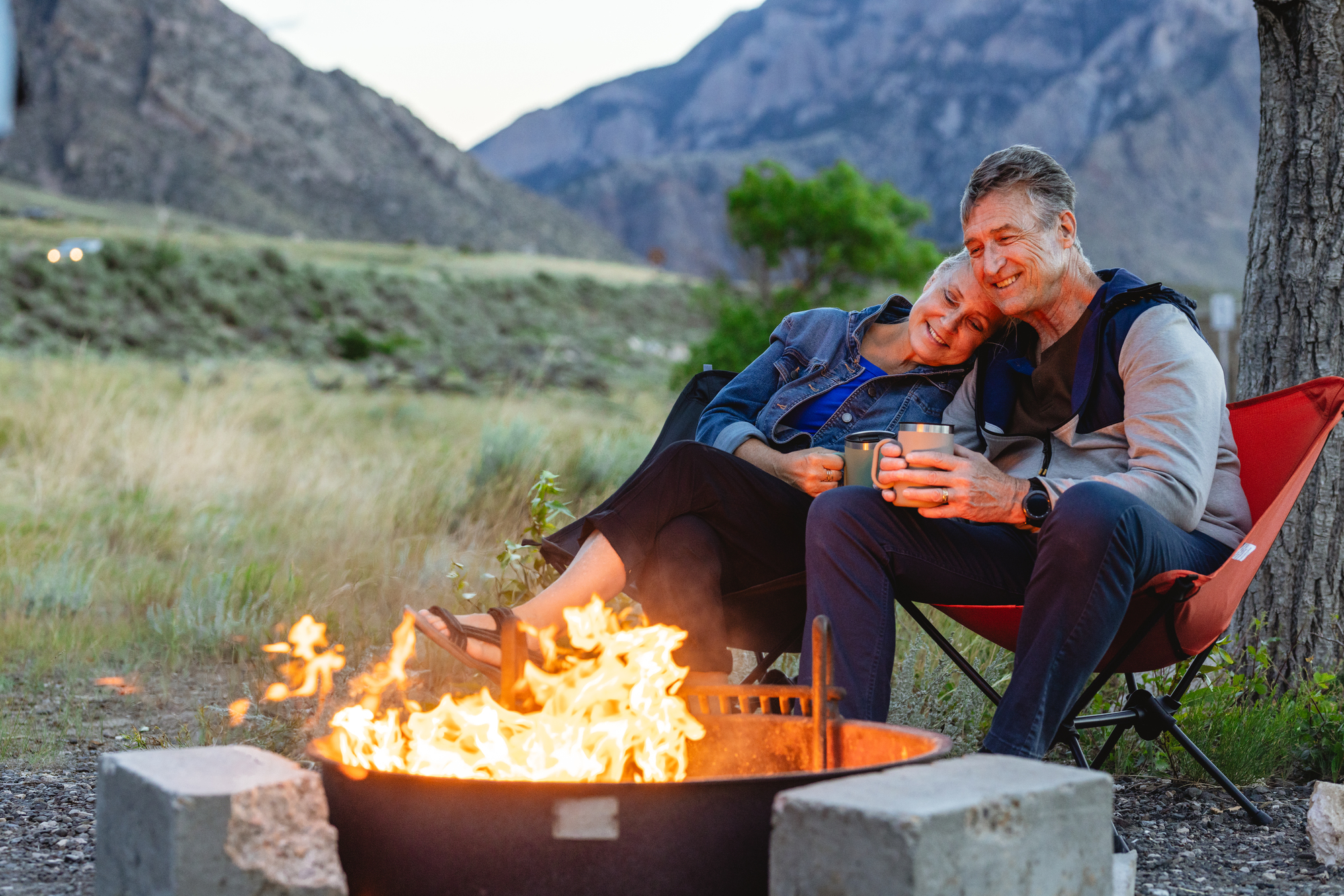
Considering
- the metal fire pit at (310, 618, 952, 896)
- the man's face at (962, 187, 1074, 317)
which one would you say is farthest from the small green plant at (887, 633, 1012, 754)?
the metal fire pit at (310, 618, 952, 896)

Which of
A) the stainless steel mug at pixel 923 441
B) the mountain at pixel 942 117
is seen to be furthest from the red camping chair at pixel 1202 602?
the mountain at pixel 942 117

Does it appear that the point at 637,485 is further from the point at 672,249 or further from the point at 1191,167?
the point at 672,249

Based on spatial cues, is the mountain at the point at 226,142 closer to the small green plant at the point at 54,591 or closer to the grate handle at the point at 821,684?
the small green plant at the point at 54,591

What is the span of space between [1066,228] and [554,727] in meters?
1.33

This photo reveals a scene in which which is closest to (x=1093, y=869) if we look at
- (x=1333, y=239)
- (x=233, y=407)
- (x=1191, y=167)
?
(x=1333, y=239)

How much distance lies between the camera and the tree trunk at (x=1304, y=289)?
112 inches

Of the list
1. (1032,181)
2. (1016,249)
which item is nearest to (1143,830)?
(1016,249)

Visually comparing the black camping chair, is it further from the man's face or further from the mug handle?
the man's face

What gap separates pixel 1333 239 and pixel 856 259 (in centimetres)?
1210

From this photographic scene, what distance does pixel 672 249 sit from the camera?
4168 inches

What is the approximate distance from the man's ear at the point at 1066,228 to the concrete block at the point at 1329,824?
1.08 meters

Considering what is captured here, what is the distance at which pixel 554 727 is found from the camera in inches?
71.8

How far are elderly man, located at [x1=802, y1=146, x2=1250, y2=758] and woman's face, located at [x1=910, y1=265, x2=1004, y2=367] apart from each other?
0.05 metres

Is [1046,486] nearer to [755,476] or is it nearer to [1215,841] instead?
[755,476]
